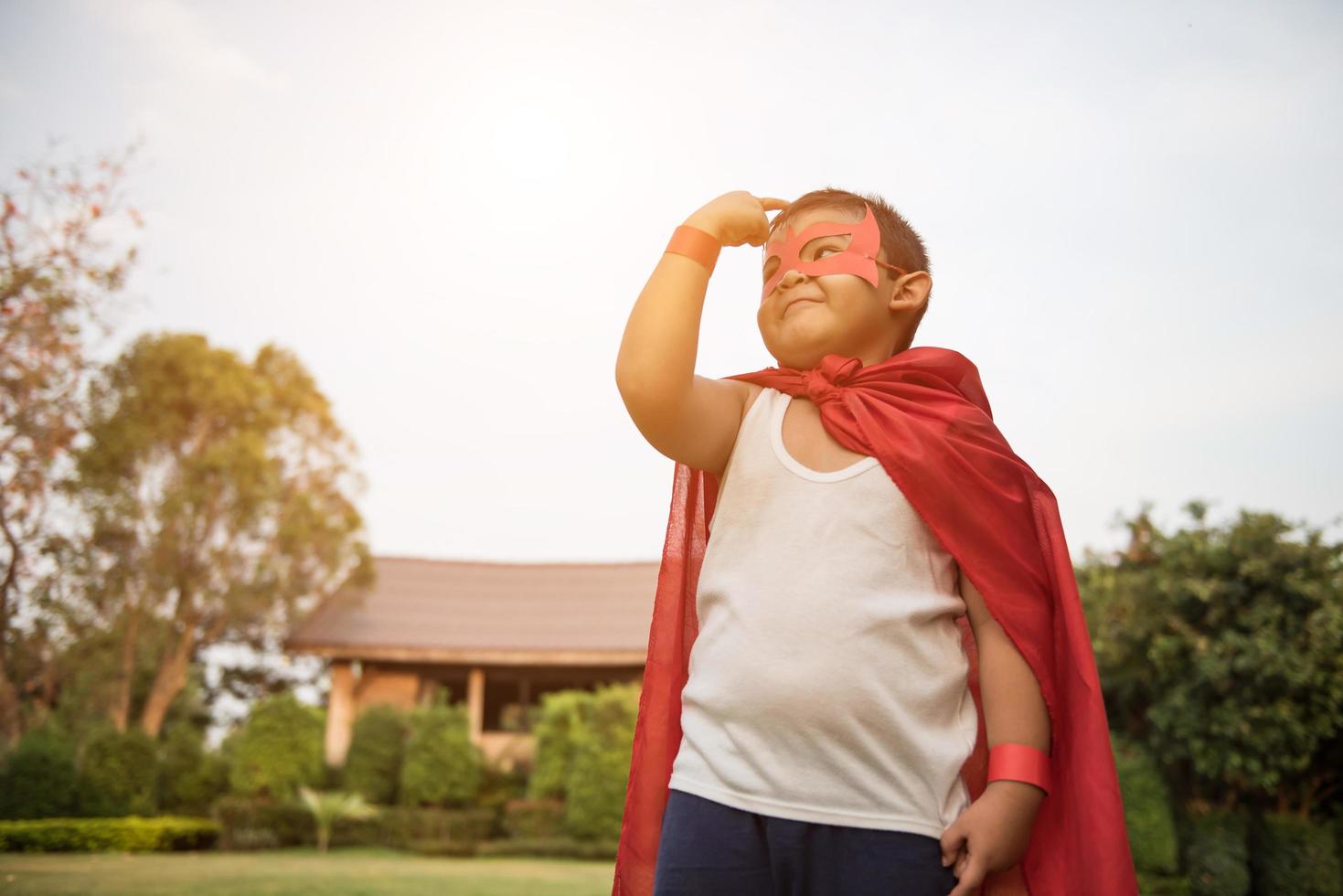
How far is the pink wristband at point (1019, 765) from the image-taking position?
5.33 ft

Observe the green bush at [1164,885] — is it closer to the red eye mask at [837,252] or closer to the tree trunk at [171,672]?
the red eye mask at [837,252]

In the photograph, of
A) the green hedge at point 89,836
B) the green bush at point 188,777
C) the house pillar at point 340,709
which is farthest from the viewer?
the house pillar at point 340,709

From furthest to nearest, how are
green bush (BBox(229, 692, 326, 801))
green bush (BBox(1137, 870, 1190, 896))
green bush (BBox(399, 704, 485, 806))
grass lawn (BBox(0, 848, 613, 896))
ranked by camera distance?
green bush (BBox(229, 692, 326, 801))
green bush (BBox(399, 704, 485, 806))
green bush (BBox(1137, 870, 1190, 896))
grass lawn (BBox(0, 848, 613, 896))

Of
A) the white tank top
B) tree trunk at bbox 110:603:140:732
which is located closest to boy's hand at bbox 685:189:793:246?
the white tank top

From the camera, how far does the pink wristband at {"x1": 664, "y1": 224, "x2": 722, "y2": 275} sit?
1.78m

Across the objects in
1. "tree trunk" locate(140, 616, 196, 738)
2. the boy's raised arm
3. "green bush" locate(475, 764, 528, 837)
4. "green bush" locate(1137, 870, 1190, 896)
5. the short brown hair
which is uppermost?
the short brown hair

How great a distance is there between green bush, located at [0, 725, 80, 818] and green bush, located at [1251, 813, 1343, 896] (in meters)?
17.8

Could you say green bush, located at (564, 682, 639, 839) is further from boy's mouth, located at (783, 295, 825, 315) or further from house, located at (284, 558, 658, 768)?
boy's mouth, located at (783, 295, 825, 315)

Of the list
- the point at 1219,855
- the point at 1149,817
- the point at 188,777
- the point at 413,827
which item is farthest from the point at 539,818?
the point at 1219,855

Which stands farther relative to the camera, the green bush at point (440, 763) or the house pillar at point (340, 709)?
the house pillar at point (340, 709)

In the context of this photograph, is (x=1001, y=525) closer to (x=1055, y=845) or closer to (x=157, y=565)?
(x=1055, y=845)

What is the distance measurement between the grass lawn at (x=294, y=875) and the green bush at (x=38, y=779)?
2.02 meters

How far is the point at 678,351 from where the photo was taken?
67.6 inches

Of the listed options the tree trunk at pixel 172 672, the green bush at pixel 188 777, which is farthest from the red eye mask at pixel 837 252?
the tree trunk at pixel 172 672
